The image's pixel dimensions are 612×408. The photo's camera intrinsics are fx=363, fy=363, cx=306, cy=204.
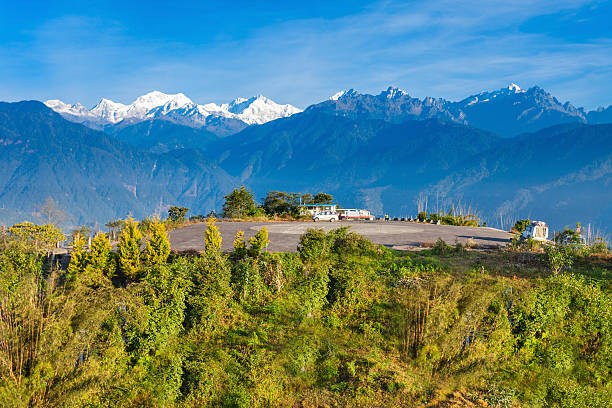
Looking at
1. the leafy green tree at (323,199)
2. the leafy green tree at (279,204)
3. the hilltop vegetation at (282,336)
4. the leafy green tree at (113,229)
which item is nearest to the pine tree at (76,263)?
the hilltop vegetation at (282,336)

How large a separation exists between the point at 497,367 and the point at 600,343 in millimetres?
4375

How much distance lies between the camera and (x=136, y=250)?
15.7m

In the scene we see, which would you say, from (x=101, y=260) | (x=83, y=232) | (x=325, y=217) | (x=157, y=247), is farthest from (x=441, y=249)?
(x=83, y=232)

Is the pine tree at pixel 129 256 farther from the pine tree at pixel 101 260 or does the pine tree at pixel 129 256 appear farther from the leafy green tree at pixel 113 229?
the leafy green tree at pixel 113 229

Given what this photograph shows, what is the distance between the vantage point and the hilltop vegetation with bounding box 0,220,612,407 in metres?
9.62

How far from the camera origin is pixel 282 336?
12.5 meters

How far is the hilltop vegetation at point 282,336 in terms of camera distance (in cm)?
962

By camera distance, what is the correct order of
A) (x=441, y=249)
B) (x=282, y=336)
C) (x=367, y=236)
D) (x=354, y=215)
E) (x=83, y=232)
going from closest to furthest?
1. (x=282, y=336)
2. (x=441, y=249)
3. (x=367, y=236)
4. (x=83, y=232)
5. (x=354, y=215)

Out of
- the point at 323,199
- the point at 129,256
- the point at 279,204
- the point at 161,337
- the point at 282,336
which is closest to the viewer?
the point at 161,337

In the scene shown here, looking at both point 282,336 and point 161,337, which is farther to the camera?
point 282,336

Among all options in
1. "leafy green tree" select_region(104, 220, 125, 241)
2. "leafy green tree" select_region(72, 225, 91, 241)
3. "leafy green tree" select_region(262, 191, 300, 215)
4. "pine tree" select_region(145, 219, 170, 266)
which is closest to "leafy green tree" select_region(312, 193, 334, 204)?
"leafy green tree" select_region(262, 191, 300, 215)

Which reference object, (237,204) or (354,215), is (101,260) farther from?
(354,215)

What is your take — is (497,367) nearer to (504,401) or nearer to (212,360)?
(504,401)

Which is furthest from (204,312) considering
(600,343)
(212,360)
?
(600,343)
